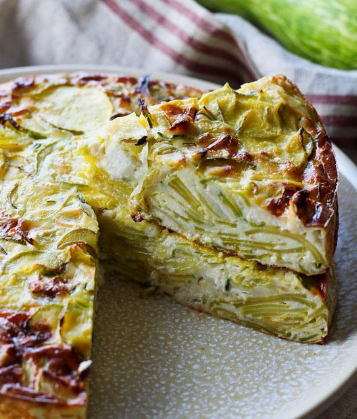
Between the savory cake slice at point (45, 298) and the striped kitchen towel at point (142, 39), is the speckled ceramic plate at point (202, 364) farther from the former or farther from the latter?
the striped kitchen towel at point (142, 39)

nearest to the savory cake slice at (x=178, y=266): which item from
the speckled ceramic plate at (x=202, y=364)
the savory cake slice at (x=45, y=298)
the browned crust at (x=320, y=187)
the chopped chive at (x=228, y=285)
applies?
the chopped chive at (x=228, y=285)

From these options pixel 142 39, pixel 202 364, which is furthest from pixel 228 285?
pixel 142 39

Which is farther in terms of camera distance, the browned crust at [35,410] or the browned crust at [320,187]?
the browned crust at [320,187]

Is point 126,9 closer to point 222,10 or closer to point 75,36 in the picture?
point 75,36

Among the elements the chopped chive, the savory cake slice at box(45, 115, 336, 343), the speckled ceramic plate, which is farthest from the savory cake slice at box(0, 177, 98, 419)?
the chopped chive

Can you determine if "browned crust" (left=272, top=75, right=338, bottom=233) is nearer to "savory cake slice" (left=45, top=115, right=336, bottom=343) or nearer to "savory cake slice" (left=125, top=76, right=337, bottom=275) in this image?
"savory cake slice" (left=125, top=76, right=337, bottom=275)

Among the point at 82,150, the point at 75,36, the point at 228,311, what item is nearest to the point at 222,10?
the point at 75,36
